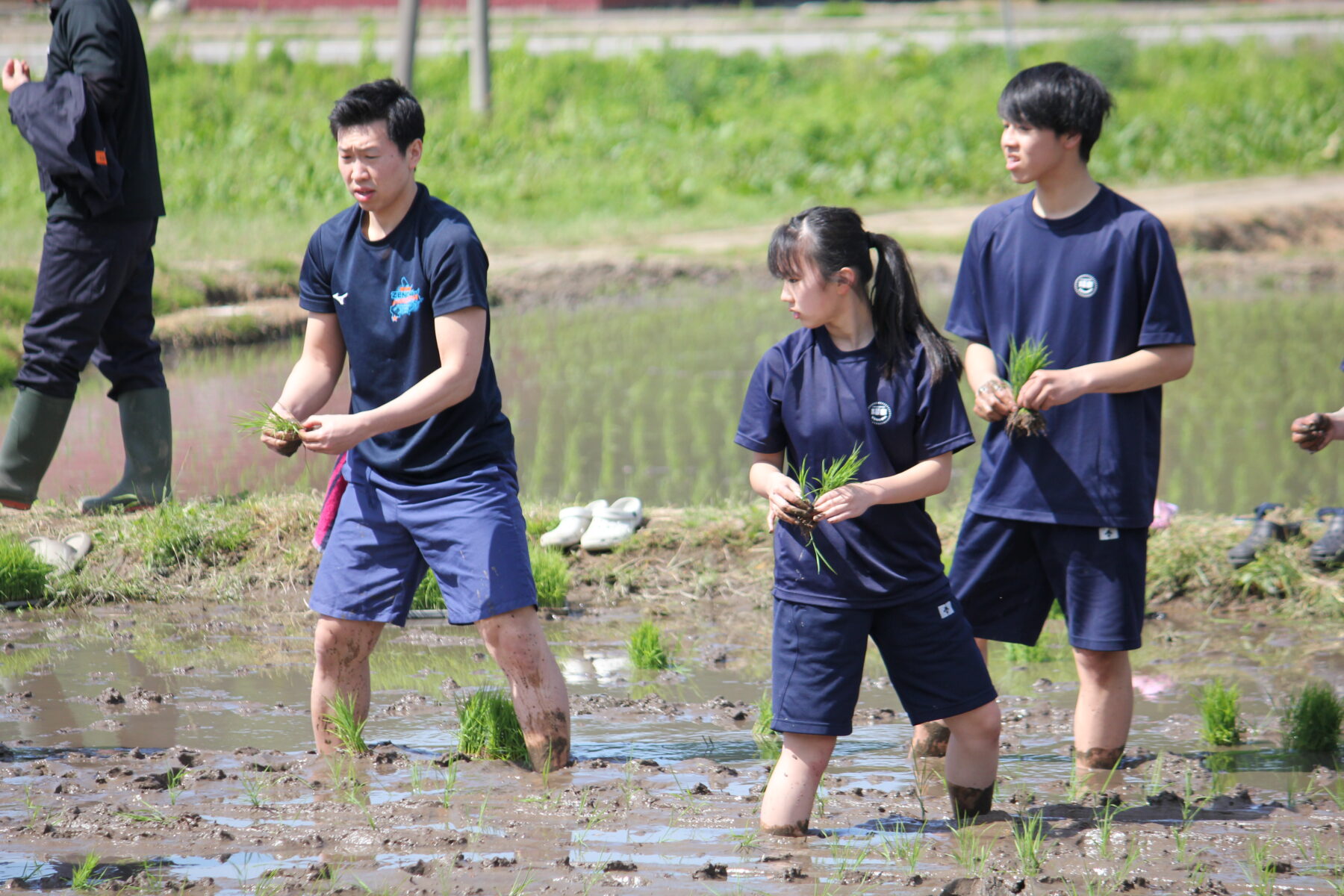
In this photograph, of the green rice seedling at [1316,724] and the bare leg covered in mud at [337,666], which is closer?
the bare leg covered in mud at [337,666]

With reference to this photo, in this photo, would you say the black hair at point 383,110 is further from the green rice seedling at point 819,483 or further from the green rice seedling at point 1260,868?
the green rice seedling at point 1260,868

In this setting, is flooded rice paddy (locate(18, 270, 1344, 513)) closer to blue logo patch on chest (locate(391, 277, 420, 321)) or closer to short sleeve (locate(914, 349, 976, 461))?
blue logo patch on chest (locate(391, 277, 420, 321))

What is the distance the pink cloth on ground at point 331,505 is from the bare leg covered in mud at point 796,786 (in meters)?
1.43

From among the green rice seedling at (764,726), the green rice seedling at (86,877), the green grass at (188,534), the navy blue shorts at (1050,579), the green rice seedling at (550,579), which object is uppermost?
the navy blue shorts at (1050,579)

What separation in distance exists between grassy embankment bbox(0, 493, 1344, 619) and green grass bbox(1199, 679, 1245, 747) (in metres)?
1.32

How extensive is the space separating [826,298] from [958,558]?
0.99 metres

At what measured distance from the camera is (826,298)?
3.38 metres

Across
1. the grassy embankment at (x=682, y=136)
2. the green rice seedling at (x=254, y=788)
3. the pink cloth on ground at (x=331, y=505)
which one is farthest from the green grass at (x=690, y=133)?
the green rice seedling at (x=254, y=788)

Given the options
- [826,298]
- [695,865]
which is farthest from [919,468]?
[695,865]

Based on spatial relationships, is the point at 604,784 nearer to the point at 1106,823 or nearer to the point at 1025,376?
the point at 1106,823

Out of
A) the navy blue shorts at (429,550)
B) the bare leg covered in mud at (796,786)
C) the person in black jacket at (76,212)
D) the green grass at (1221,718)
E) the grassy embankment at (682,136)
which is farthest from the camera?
the grassy embankment at (682,136)

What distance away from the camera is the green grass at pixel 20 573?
5.51 meters

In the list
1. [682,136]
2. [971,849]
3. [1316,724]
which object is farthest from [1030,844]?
[682,136]

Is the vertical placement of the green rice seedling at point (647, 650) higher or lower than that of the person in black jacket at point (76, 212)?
lower
